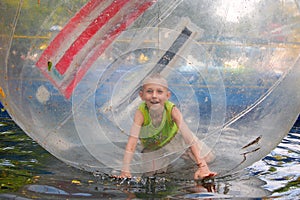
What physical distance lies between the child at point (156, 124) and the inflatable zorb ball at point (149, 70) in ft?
0.12

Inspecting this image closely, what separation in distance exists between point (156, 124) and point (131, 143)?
0.67 ft

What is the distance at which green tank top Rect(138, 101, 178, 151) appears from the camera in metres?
3.58

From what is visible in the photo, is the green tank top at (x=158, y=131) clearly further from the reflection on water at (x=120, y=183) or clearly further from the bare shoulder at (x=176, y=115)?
the reflection on water at (x=120, y=183)

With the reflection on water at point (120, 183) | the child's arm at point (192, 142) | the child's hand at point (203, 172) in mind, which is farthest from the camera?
the child's hand at point (203, 172)

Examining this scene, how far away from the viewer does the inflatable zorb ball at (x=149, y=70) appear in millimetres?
3553

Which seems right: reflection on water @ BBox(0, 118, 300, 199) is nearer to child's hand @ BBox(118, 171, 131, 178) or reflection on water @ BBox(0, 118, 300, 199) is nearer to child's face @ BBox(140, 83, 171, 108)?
child's hand @ BBox(118, 171, 131, 178)

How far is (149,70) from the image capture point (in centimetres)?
353

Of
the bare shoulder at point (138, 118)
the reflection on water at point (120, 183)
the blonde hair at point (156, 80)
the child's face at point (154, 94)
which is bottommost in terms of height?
the reflection on water at point (120, 183)

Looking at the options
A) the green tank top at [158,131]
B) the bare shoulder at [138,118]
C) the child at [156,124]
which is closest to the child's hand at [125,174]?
the child at [156,124]

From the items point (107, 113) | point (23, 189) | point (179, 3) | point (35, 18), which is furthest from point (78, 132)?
point (179, 3)

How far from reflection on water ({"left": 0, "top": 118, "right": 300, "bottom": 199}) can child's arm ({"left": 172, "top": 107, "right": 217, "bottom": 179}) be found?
7 centimetres

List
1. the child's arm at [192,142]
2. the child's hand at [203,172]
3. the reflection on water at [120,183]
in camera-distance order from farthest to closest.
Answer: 1. the child's hand at [203,172]
2. the child's arm at [192,142]
3. the reflection on water at [120,183]

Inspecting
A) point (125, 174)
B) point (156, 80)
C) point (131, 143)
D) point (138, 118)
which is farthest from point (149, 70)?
point (125, 174)

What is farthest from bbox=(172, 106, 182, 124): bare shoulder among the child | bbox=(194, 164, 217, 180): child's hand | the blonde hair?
bbox=(194, 164, 217, 180): child's hand
